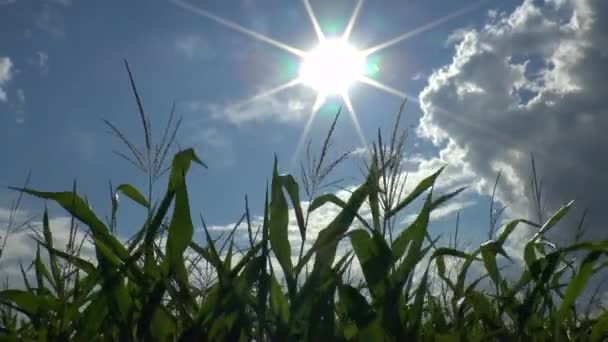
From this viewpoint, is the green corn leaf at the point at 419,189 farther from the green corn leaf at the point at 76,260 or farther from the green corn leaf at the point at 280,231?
the green corn leaf at the point at 76,260

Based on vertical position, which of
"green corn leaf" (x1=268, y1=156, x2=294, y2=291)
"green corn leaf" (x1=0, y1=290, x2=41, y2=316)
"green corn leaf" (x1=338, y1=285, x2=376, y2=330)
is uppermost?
"green corn leaf" (x1=268, y1=156, x2=294, y2=291)

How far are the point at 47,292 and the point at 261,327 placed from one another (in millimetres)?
1300

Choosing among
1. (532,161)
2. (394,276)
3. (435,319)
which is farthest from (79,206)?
(532,161)

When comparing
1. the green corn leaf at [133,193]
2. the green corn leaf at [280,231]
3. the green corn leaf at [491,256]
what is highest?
the green corn leaf at [133,193]

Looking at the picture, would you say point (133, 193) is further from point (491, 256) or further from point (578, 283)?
point (578, 283)

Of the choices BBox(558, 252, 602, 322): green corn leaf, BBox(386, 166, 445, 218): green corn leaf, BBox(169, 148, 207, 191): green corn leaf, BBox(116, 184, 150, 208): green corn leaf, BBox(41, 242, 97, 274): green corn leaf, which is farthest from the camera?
BBox(386, 166, 445, 218): green corn leaf

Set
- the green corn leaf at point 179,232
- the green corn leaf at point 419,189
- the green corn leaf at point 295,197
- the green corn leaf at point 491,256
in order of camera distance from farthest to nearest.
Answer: the green corn leaf at point 491,256
the green corn leaf at point 419,189
the green corn leaf at point 295,197
the green corn leaf at point 179,232

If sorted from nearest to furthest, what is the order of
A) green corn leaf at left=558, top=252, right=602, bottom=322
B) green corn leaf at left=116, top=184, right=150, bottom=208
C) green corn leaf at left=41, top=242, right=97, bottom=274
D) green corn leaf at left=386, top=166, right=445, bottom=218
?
green corn leaf at left=41, top=242, right=97, bottom=274 < green corn leaf at left=116, top=184, right=150, bottom=208 < green corn leaf at left=558, top=252, right=602, bottom=322 < green corn leaf at left=386, top=166, right=445, bottom=218

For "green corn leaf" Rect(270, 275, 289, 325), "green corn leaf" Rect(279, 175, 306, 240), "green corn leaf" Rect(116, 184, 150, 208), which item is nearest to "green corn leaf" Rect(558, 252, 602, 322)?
"green corn leaf" Rect(279, 175, 306, 240)

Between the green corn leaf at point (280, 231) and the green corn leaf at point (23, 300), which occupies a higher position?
the green corn leaf at point (280, 231)

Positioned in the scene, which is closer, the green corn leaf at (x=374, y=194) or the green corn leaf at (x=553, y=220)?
the green corn leaf at (x=374, y=194)

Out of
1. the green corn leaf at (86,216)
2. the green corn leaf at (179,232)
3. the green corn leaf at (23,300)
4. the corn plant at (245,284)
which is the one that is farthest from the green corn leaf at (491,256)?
the green corn leaf at (23,300)

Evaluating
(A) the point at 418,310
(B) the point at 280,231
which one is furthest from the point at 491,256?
(B) the point at 280,231

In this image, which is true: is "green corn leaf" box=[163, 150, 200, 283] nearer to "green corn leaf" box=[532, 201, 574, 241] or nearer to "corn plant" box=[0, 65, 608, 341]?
"corn plant" box=[0, 65, 608, 341]
